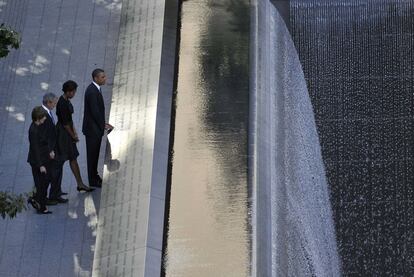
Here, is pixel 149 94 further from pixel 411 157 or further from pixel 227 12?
pixel 411 157

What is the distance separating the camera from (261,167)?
15.7 meters

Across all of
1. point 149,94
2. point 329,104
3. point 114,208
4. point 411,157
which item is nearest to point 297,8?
point 329,104

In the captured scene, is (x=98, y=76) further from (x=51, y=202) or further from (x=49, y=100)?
(x=51, y=202)

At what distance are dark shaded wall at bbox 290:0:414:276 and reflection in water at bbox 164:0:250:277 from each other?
357cm

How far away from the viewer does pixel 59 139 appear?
51.9 ft

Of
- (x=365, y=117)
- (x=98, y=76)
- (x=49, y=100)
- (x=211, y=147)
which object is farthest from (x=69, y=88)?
(x=365, y=117)

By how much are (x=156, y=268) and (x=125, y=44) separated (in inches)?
152

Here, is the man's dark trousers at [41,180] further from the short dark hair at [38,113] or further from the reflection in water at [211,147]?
the reflection in water at [211,147]

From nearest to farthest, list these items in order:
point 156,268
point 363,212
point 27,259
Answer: point 156,268
point 27,259
point 363,212

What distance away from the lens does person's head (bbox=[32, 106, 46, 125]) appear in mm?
15477

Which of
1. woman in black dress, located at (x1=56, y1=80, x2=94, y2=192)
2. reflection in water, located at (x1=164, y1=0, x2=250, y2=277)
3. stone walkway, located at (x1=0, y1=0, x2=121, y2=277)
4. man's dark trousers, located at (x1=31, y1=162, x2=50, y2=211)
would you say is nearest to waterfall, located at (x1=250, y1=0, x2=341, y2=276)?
reflection in water, located at (x1=164, y1=0, x2=250, y2=277)

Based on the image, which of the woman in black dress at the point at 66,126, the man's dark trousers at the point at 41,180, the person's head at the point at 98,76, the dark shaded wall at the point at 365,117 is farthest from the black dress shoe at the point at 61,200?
the dark shaded wall at the point at 365,117

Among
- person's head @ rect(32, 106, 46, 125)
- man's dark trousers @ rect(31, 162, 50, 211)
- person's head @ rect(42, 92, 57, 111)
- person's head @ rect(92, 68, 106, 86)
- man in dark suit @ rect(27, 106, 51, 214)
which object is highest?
person's head @ rect(92, 68, 106, 86)

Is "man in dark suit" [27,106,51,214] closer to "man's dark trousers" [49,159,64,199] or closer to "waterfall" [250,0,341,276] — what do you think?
"man's dark trousers" [49,159,64,199]
